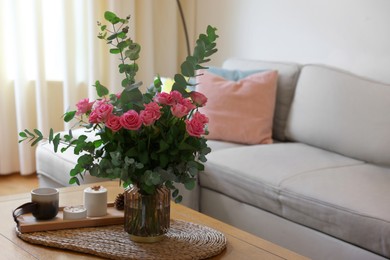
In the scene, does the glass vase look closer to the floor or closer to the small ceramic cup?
the small ceramic cup

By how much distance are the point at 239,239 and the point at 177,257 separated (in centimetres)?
27

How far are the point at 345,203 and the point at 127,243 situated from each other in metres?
0.89

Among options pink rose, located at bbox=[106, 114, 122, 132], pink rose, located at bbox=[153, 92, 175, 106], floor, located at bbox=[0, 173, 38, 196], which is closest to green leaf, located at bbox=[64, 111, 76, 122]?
pink rose, located at bbox=[106, 114, 122, 132]

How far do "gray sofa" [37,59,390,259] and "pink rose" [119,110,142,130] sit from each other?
95 centimetres

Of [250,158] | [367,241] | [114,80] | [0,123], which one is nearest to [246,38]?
[114,80]

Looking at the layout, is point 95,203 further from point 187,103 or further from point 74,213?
point 187,103

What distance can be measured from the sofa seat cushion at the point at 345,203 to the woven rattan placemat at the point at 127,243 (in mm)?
557

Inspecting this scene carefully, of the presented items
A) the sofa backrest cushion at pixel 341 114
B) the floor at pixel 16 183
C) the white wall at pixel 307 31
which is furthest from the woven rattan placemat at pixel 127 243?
the floor at pixel 16 183

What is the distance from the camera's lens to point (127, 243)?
176 cm

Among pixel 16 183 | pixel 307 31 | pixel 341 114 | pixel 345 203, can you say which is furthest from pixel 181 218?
pixel 16 183

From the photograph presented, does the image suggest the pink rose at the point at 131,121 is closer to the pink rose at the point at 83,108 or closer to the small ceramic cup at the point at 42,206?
the pink rose at the point at 83,108

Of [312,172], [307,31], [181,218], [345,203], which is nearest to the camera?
[181,218]

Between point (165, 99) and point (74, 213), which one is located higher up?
point (165, 99)

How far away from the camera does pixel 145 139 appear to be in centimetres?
169
